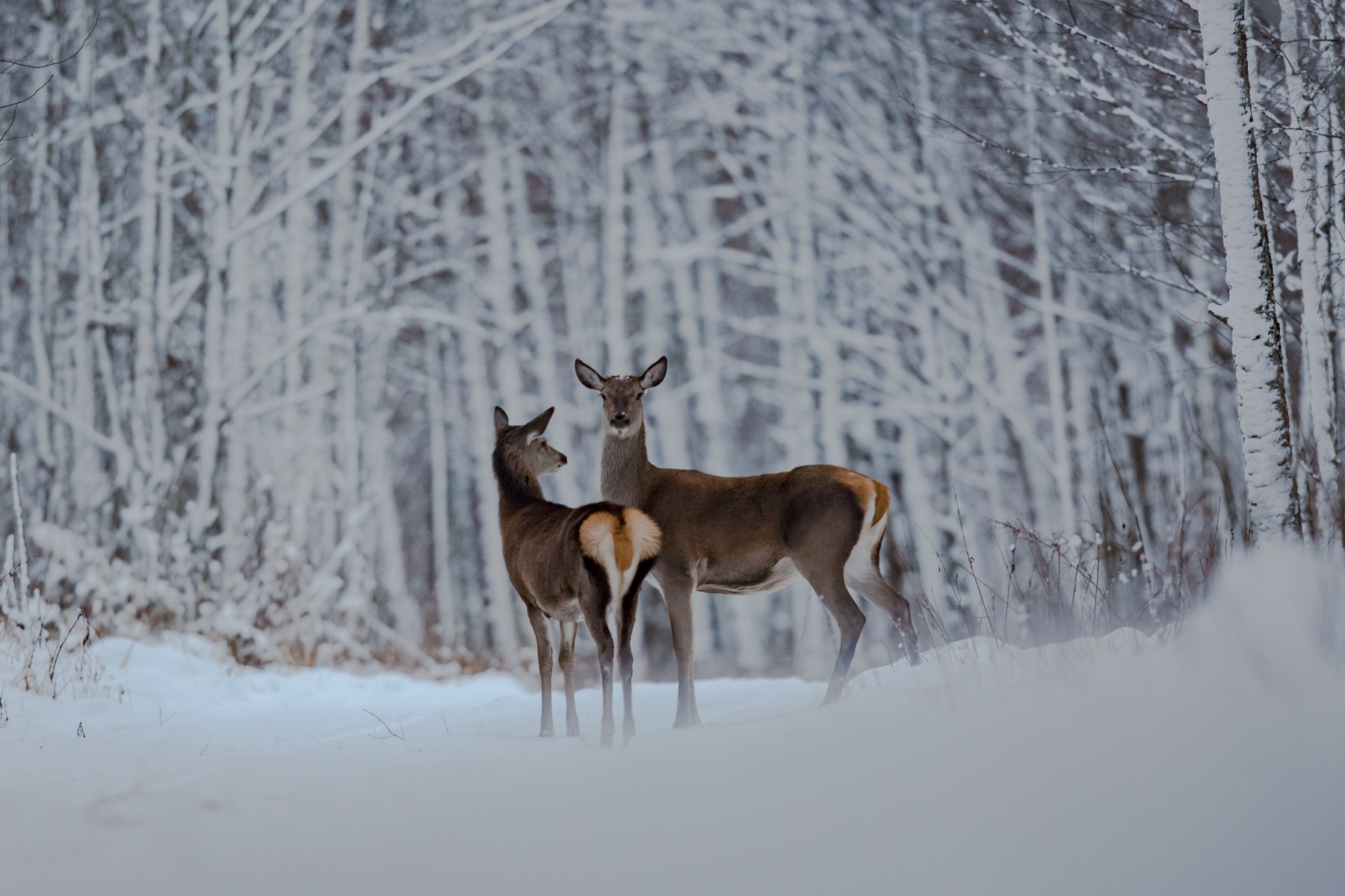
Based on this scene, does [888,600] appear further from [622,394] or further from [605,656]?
[605,656]

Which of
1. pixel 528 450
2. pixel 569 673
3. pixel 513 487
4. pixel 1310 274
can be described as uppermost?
pixel 1310 274

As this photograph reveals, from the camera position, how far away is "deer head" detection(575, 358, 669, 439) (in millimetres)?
6578

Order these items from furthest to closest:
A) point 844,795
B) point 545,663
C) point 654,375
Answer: point 654,375, point 545,663, point 844,795

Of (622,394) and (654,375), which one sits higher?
(654,375)

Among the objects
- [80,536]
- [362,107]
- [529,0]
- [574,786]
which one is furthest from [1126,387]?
[574,786]

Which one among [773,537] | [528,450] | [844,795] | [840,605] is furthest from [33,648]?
[844,795]

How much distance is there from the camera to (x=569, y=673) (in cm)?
578

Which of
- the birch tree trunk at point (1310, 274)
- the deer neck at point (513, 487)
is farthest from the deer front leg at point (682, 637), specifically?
the birch tree trunk at point (1310, 274)

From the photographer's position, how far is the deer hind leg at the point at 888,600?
6.20 m

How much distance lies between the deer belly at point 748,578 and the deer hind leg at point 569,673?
78 centimetres

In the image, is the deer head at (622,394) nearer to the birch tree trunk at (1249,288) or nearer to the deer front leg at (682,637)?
the deer front leg at (682,637)

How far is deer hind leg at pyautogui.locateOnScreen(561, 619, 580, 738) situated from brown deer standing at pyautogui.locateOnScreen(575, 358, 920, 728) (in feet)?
1.60

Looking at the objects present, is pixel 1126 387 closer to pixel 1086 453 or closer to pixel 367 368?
pixel 1086 453

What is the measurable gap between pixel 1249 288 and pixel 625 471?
10.2ft
